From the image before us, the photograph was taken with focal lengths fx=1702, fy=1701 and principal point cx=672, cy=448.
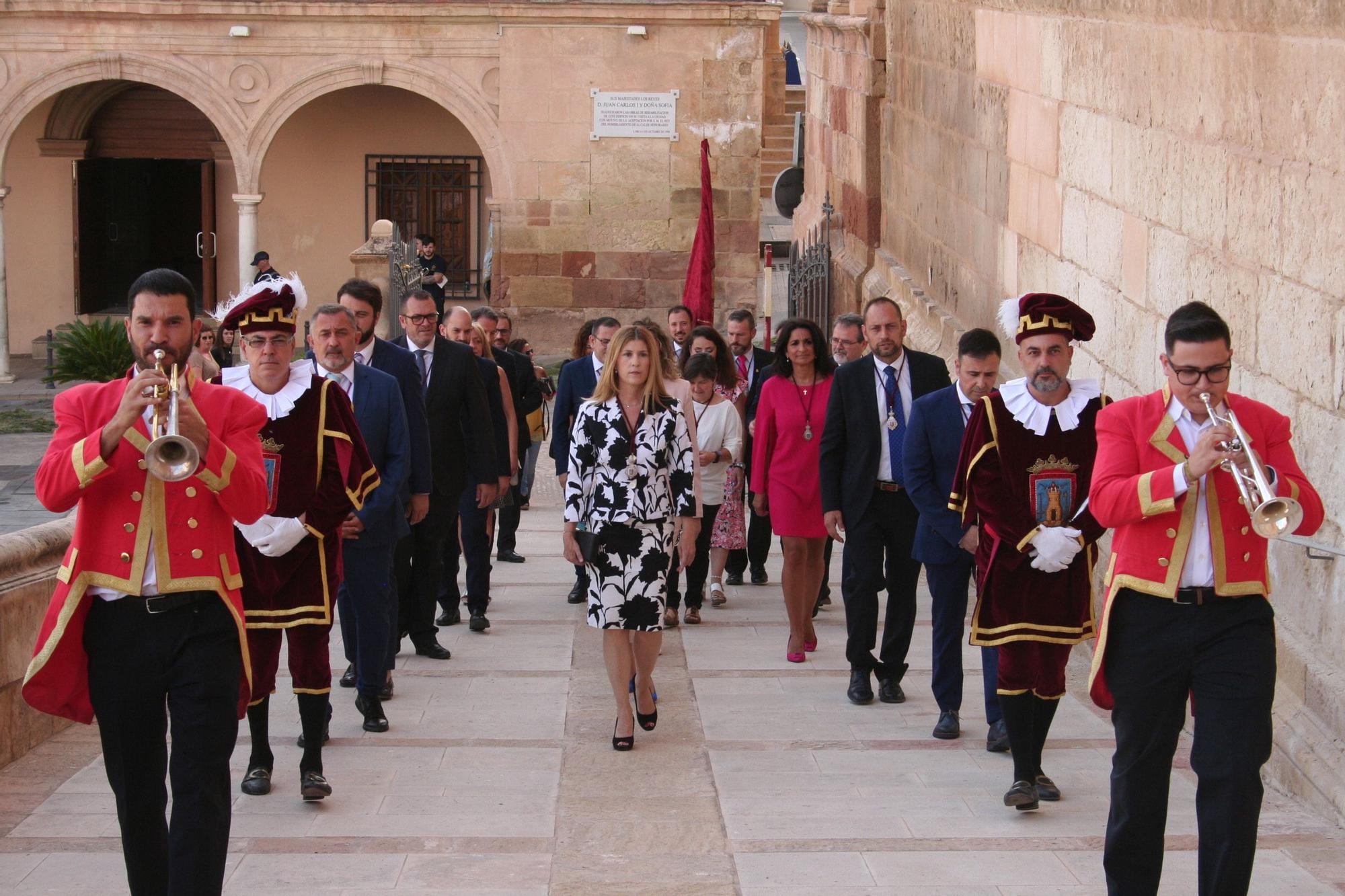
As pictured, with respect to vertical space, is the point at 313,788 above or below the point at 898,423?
below

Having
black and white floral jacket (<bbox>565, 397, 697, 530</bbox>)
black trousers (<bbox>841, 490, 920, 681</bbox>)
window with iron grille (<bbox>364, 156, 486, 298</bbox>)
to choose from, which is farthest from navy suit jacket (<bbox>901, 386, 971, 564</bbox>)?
window with iron grille (<bbox>364, 156, 486, 298</bbox>)

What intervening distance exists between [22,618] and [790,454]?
11.5 feet

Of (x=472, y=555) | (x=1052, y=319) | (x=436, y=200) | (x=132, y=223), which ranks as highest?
(x=436, y=200)

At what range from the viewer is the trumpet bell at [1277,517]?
4023 mm

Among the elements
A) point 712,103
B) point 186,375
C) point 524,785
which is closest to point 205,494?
point 186,375

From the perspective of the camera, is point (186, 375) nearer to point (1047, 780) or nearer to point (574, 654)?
point (1047, 780)

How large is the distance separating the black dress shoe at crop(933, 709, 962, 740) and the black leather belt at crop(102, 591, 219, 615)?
11.2 feet

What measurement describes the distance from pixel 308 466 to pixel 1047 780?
2747 millimetres

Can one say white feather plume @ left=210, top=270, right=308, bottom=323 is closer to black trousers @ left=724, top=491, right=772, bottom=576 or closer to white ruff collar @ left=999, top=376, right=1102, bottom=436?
white ruff collar @ left=999, top=376, right=1102, bottom=436

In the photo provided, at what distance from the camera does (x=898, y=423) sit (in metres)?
7.31

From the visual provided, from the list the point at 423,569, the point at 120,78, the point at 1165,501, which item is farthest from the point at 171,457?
the point at 120,78

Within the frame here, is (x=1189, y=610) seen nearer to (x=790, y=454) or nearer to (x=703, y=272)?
(x=790, y=454)

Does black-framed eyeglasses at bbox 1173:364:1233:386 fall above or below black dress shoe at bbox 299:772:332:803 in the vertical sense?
above

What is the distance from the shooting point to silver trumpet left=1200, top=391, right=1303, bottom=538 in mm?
4031
